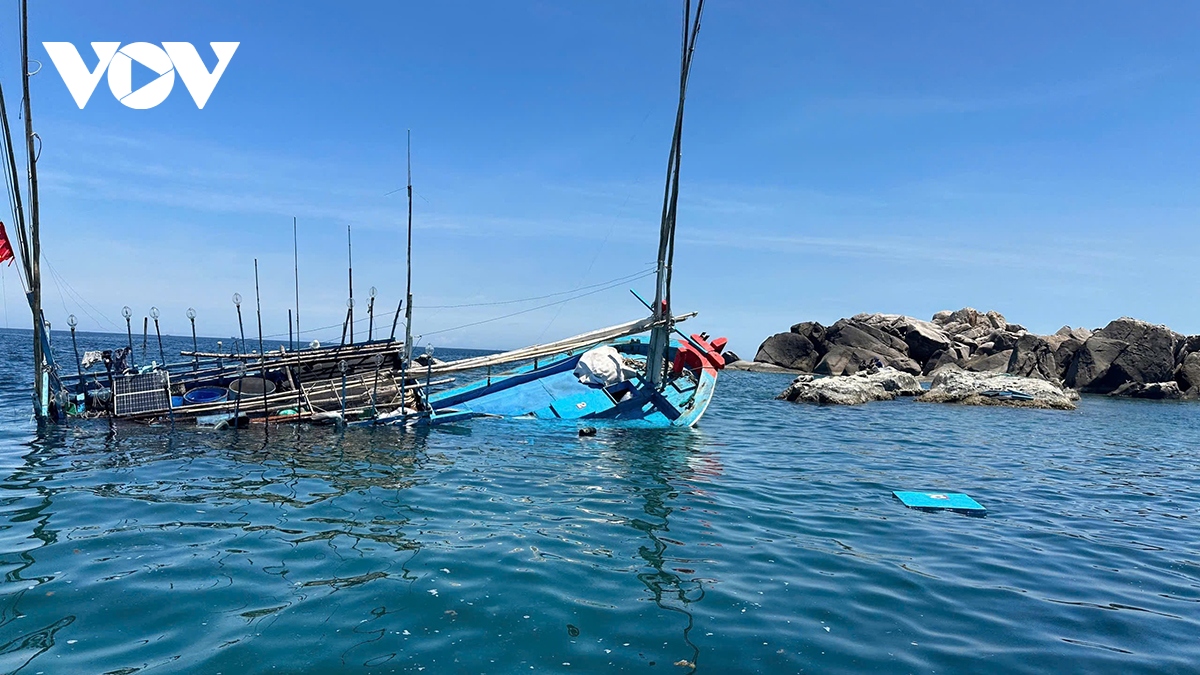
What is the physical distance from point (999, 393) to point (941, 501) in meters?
29.2

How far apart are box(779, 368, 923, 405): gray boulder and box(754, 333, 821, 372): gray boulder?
31.2m

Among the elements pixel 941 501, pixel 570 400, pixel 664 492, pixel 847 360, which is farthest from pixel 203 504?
pixel 847 360

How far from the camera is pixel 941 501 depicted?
11516 millimetres

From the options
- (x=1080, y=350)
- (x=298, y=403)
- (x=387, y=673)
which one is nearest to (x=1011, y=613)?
(x=387, y=673)

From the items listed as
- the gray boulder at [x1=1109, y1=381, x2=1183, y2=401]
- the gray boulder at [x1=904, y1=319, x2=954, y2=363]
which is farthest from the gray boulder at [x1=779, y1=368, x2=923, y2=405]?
the gray boulder at [x1=904, y1=319, x2=954, y2=363]

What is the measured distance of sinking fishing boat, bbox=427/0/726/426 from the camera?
19506 millimetres

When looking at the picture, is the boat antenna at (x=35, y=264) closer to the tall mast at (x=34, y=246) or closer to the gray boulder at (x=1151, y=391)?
the tall mast at (x=34, y=246)

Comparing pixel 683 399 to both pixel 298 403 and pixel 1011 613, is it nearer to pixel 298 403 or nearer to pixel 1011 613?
pixel 298 403

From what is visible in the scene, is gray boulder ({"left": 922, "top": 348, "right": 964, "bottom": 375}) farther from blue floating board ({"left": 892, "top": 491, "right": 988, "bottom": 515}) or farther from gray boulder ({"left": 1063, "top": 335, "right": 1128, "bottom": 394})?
blue floating board ({"left": 892, "top": 491, "right": 988, "bottom": 515})

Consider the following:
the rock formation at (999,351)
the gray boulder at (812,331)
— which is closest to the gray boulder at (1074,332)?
the rock formation at (999,351)

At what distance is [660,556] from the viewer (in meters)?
8.16

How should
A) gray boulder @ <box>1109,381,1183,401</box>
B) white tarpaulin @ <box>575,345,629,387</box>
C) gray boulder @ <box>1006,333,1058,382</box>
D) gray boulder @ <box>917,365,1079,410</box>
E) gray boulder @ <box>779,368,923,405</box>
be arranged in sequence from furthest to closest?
1. gray boulder @ <box>1006,333,1058,382</box>
2. gray boulder @ <box>1109,381,1183,401</box>
3. gray boulder @ <box>917,365,1079,410</box>
4. gray boulder @ <box>779,368,923,405</box>
5. white tarpaulin @ <box>575,345,629,387</box>

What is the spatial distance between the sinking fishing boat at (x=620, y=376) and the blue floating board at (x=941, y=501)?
353 inches

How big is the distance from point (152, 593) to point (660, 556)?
17.4 ft
